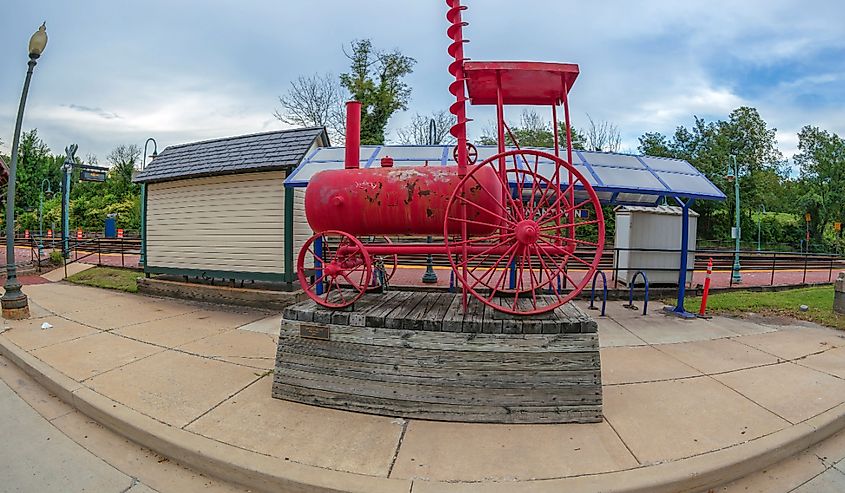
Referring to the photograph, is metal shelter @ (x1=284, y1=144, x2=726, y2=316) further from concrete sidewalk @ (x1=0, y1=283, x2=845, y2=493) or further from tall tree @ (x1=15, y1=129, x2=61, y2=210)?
tall tree @ (x1=15, y1=129, x2=61, y2=210)

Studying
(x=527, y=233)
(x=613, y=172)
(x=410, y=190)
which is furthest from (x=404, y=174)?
(x=613, y=172)

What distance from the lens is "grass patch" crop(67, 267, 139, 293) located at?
10.4 metres

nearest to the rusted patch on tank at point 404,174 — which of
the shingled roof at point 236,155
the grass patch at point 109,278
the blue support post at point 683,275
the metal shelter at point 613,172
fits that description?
the metal shelter at point 613,172

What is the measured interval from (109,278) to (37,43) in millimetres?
→ 6578

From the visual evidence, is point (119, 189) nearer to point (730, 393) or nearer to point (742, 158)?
point (730, 393)

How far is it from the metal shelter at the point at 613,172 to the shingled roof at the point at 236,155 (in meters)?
0.48

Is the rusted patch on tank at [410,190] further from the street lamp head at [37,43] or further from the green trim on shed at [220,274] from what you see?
the street lamp head at [37,43]

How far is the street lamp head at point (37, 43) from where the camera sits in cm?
664

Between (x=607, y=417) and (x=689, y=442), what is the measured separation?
22.9 inches

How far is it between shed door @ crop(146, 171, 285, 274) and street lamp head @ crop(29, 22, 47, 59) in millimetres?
3195

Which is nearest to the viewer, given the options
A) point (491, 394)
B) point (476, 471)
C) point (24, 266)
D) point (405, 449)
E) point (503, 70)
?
point (476, 471)

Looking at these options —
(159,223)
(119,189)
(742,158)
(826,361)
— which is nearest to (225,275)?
(159,223)

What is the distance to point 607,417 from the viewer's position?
358 cm

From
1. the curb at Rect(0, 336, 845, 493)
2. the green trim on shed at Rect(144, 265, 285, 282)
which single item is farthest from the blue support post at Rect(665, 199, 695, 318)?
the green trim on shed at Rect(144, 265, 285, 282)
